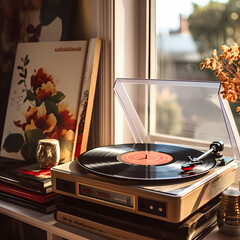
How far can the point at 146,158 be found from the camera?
1.14 metres

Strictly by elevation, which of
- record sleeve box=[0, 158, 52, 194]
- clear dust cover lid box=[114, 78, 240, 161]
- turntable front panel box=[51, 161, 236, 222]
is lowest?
record sleeve box=[0, 158, 52, 194]

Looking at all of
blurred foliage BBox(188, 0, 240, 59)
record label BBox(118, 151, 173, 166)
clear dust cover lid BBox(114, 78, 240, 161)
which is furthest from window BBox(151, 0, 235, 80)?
record label BBox(118, 151, 173, 166)

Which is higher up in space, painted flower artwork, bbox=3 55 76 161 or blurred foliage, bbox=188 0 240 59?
blurred foliage, bbox=188 0 240 59

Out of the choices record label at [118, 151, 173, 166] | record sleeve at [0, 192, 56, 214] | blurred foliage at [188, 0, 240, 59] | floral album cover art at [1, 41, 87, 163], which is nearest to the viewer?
record label at [118, 151, 173, 166]

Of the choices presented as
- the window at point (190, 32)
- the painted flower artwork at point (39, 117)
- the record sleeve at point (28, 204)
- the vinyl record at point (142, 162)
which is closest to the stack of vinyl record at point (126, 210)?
the vinyl record at point (142, 162)

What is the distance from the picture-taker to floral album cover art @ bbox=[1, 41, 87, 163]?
59.1 inches

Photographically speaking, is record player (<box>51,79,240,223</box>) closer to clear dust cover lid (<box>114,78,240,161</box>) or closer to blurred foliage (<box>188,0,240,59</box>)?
clear dust cover lid (<box>114,78,240,161</box>)

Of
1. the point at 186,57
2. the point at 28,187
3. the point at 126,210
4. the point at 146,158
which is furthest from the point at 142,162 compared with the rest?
the point at 186,57

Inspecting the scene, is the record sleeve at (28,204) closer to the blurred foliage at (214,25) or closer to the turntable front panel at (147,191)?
the turntable front panel at (147,191)

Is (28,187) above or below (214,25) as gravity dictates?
below

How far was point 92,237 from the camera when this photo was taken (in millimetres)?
1049

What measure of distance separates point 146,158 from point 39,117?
0.67 metres

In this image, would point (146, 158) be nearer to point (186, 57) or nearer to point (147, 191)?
point (147, 191)

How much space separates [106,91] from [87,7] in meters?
0.39
